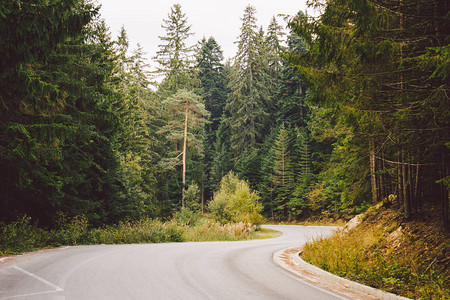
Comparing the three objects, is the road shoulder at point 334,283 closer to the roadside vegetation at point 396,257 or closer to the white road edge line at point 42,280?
the roadside vegetation at point 396,257

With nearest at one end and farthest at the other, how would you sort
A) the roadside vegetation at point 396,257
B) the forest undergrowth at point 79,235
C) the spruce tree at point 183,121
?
the roadside vegetation at point 396,257 < the forest undergrowth at point 79,235 < the spruce tree at point 183,121

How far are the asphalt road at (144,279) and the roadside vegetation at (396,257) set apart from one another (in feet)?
4.41

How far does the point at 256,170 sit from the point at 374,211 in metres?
43.8

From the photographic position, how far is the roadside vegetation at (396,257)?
6.55 m

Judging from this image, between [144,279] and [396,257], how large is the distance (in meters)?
6.35

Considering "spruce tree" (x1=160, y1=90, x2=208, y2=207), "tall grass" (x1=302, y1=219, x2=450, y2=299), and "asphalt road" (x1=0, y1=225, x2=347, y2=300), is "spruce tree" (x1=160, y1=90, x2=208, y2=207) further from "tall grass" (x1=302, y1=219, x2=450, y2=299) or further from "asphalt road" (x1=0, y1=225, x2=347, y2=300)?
"tall grass" (x1=302, y1=219, x2=450, y2=299)

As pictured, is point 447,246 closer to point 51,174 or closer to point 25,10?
point 25,10

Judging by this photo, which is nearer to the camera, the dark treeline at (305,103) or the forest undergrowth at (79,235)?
the dark treeline at (305,103)

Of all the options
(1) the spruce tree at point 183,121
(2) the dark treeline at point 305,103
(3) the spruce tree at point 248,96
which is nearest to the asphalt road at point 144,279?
(2) the dark treeline at point 305,103

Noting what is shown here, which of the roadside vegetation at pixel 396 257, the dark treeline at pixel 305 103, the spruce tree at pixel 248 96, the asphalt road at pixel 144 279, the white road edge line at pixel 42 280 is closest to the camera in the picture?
the asphalt road at pixel 144 279

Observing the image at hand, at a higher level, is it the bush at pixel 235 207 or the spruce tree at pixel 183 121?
the spruce tree at pixel 183 121

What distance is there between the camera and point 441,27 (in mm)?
7141

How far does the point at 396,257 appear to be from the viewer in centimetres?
818

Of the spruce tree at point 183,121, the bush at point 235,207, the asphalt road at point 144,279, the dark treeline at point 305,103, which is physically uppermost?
the spruce tree at point 183,121
